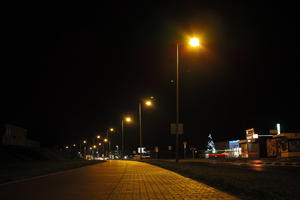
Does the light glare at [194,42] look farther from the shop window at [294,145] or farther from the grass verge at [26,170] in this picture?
the shop window at [294,145]

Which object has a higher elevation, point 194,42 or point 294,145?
point 194,42

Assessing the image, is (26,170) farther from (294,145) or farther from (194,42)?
(294,145)

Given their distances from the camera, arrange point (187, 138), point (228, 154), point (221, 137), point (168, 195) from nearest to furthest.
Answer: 1. point (168, 195)
2. point (228, 154)
3. point (221, 137)
4. point (187, 138)

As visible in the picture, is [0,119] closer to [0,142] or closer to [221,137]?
[0,142]

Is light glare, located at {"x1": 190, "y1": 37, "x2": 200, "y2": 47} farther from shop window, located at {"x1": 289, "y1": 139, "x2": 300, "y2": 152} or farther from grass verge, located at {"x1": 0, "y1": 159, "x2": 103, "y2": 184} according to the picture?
shop window, located at {"x1": 289, "y1": 139, "x2": 300, "y2": 152}

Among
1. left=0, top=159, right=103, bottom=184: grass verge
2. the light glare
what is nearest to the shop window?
left=0, top=159, right=103, bottom=184: grass verge

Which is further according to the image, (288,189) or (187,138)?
(187,138)

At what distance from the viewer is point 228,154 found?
8050 centimetres


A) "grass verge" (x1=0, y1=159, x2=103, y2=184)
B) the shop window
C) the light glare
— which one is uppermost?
the light glare

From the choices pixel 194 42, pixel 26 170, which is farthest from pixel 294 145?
pixel 26 170

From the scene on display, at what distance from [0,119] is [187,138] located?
8325 centimetres

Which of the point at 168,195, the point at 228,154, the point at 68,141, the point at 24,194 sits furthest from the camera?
the point at 68,141

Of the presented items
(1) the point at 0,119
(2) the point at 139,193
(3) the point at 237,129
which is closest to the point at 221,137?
(3) the point at 237,129

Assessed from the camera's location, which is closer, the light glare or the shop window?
the light glare
